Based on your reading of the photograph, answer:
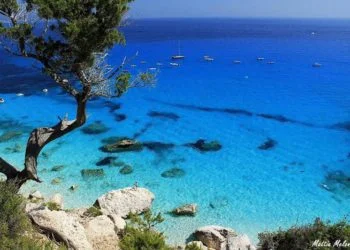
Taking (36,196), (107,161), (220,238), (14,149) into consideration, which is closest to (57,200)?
(36,196)

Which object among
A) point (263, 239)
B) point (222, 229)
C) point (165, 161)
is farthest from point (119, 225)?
point (165, 161)

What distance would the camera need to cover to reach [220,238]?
20.1 metres

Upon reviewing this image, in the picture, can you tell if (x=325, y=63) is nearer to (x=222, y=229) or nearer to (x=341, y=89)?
(x=341, y=89)

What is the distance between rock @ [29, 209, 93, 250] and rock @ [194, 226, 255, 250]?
22.6ft

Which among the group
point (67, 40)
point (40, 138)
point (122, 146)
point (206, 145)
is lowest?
point (206, 145)

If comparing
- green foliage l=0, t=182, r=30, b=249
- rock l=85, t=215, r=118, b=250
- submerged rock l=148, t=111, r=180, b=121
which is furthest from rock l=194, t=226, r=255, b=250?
submerged rock l=148, t=111, r=180, b=121

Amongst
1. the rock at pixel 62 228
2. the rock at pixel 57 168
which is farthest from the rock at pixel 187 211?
the rock at pixel 57 168

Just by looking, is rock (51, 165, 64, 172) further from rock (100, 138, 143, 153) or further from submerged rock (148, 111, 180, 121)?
submerged rock (148, 111, 180, 121)

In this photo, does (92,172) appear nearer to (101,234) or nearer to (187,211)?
(187,211)

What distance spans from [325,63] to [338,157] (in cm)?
5920

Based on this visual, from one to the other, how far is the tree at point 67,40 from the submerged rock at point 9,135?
21955 millimetres

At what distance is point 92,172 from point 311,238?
1924 centimetres

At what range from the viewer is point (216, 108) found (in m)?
51.2

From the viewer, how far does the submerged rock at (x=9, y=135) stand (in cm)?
3711
